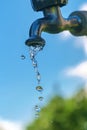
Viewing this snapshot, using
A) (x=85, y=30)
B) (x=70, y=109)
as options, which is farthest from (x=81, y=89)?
(x=85, y=30)

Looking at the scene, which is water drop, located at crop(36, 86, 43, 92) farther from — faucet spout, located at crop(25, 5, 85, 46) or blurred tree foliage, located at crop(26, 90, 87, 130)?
blurred tree foliage, located at crop(26, 90, 87, 130)

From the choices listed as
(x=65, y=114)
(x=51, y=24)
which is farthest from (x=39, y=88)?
(x=65, y=114)

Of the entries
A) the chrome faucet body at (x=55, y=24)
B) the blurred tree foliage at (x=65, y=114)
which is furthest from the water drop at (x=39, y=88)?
the blurred tree foliage at (x=65, y=114)

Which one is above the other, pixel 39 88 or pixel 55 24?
pixel 55 24

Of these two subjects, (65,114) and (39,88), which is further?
(65,114)

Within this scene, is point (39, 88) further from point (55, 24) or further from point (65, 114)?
point (65, 114)

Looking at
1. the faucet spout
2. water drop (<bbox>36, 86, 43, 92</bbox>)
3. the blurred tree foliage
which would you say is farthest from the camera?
the blurred tree foliage

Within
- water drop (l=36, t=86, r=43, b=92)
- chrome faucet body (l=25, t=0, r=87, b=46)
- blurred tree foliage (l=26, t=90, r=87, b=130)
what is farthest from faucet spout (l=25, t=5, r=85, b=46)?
blurred tree foliage (l=26, t=90, r=87, b=130)
